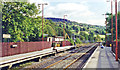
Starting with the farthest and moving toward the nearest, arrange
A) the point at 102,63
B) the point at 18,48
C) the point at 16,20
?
the point at 16,20 → the point at 18,48 → the point at 102,63

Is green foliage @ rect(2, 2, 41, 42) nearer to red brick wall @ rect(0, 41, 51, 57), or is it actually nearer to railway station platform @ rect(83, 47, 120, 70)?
red brick wall @ rect(0, 41, 51, 57)

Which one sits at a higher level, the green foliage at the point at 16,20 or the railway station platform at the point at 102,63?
the green foliage at the point at 16,20

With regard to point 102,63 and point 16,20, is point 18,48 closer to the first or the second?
point 16,20


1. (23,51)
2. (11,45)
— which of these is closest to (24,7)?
(23,51)

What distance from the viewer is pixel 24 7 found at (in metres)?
38.7

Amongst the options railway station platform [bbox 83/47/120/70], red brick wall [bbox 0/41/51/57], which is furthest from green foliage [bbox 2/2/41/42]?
railway station platform [bbox 83/47/120/70]

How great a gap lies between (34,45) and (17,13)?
885cm

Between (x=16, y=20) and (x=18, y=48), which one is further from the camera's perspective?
(x=16, y=20)

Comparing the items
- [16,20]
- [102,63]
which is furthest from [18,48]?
[102,63]

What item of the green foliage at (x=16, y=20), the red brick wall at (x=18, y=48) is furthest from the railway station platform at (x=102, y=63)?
the green foliage at (x=16, y=20)

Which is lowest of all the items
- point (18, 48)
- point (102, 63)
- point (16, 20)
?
point (102, 63)

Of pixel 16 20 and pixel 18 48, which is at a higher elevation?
pixel 16 20

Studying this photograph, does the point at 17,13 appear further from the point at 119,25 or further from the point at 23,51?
the point at 119,25

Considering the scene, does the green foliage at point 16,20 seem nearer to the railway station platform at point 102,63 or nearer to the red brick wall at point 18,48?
the red brick wall at point 18,48
